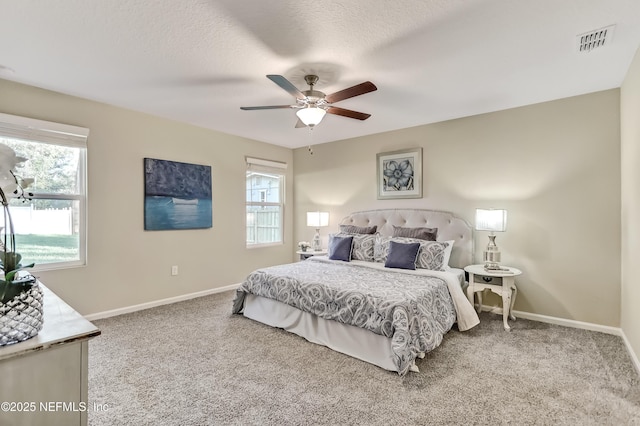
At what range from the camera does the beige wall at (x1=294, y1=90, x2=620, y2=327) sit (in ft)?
10.2

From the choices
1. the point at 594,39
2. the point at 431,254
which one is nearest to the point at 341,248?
the point at 431,254

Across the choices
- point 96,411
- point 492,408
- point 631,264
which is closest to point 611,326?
point 631,264

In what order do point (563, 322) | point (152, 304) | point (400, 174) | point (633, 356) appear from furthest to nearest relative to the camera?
point (400, 174) < point (152, 304) < point (563, 322) < point (633, 356)

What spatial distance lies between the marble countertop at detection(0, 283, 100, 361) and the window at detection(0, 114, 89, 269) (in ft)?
8.22

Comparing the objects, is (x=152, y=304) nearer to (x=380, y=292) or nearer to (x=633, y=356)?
(x=380, y=292)

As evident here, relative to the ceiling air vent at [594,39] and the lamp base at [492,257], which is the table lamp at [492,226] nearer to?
the lamp base at [492,257]

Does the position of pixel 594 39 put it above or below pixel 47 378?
above

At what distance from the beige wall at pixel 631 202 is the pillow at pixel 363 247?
7.92ft

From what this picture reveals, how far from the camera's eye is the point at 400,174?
14.9 ft

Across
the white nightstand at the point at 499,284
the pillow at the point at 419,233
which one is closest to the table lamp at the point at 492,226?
the white nightstand at the point at 499,284

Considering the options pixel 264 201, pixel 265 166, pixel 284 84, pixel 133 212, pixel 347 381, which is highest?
pixel 284 84

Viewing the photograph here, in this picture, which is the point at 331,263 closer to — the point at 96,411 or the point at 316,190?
the point at 316,190

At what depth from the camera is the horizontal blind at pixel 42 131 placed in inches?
115

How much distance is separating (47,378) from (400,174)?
4257mm
